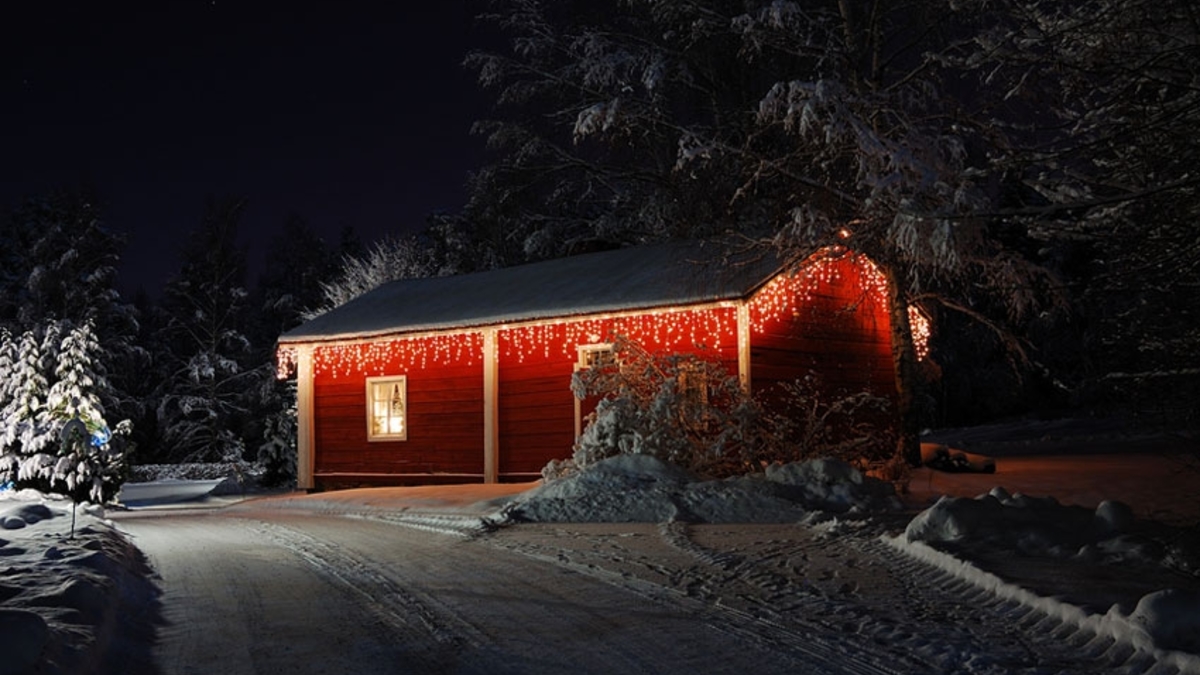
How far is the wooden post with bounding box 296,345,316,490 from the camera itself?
→ 22906mm

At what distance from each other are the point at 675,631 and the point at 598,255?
17.7 m

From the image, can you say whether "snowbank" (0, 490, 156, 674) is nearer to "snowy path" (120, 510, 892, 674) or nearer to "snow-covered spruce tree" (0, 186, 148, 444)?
"snowy path" (120, 510, 892, 674)

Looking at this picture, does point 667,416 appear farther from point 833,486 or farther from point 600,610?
point 600,610

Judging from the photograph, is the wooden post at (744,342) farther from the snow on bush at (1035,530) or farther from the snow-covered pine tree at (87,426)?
the snow-covered pine tree at (87,426)

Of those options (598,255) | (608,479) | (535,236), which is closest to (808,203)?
(608,479)

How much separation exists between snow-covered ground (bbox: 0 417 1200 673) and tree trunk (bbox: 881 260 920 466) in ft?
14.2

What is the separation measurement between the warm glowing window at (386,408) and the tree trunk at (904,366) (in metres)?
9.58

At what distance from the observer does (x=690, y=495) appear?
14.3m

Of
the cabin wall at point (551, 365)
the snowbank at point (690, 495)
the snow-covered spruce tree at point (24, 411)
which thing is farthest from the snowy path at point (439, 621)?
the snow-covered spruce tree at point (24, 411)

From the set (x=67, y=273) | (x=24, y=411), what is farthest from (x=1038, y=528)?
(x=67, y=273)

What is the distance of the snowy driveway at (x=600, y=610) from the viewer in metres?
5.96

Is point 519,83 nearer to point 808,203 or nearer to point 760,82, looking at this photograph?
point 760,82

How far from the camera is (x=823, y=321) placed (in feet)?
65.9

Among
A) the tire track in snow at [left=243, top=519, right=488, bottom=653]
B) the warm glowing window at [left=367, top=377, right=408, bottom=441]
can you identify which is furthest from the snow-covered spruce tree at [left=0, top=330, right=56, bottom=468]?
the tire track in snow at [left=243, top=519, right=488, bottom=653]
